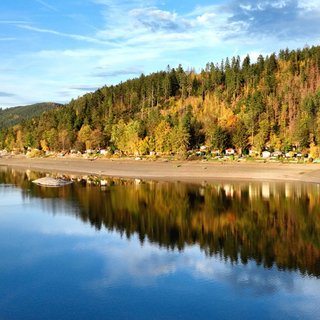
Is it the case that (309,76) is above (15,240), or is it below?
above

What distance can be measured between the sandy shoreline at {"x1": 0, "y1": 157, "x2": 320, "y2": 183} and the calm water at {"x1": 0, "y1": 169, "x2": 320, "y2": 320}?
1753cm

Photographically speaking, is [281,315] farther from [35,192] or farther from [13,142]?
[13,142]

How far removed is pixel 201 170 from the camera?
80.2 metres

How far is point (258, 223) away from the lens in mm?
38156

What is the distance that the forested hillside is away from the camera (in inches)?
4070

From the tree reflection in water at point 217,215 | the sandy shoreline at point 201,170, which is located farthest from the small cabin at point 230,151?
the tree reflection in water at point 217,215

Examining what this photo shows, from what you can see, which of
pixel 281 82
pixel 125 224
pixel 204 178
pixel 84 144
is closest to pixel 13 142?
pixel 84 144

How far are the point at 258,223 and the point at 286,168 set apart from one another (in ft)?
129

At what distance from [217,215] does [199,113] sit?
3717 inches

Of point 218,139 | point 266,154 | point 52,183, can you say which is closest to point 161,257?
point 52,183

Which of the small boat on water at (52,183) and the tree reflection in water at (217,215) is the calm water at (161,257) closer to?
the tree reflection in water at (217,215)

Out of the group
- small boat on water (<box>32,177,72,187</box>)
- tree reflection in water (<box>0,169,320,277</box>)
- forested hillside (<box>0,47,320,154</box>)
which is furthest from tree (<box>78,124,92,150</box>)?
tree reflection in water (<box>0,169,320,277</box>)

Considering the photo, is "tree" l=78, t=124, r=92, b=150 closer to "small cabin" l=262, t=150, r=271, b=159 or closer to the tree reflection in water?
"small cabin" l=262, t=150, r=271, b=159

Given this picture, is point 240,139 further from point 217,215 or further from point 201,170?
point 217,215
